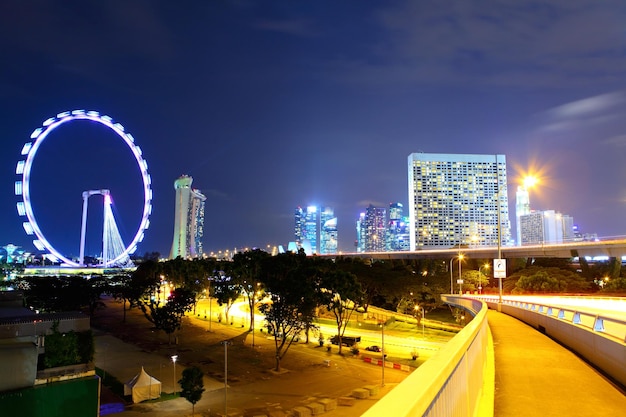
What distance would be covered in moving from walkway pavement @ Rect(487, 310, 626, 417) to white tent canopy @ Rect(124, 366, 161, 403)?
30.4m

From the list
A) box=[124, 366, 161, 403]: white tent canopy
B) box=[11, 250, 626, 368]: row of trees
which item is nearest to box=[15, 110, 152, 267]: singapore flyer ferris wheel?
box=[11, 250, 626, 368]: row of trees

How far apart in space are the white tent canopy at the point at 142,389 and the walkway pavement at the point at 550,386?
30.4 meters

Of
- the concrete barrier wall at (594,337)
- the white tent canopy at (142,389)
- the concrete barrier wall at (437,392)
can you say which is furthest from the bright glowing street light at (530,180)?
the white tent canopy at (142,389)

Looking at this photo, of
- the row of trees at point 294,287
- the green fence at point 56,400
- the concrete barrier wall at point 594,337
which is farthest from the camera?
the row of trees at point 294,287

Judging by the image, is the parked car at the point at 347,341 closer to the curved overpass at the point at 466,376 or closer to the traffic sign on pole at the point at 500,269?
the traffic sign on pole at the point at 500,269

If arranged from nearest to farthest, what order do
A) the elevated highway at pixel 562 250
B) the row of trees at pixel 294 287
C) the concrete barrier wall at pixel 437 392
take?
the concrete barrier wall at pixel 437 392 < the row of trees at pixel 294 287 < the elevated highway at pixel 562 250

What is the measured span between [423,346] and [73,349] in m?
39.5

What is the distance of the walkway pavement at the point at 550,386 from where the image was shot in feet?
24.5

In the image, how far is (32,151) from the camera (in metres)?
87.8

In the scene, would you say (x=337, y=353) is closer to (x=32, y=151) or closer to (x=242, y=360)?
(x=242, y=360)

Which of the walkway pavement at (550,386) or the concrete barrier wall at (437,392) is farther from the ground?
the concrete barrier wall at (437,392)

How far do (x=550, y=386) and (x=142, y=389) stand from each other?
34.1 m

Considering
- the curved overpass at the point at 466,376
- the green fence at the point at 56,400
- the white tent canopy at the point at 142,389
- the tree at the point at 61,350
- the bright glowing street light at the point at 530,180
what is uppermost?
the bright glowing street light at the point at 530,180

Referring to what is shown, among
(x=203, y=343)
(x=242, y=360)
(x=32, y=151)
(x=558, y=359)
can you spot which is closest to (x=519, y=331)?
(x=558, y=359)
